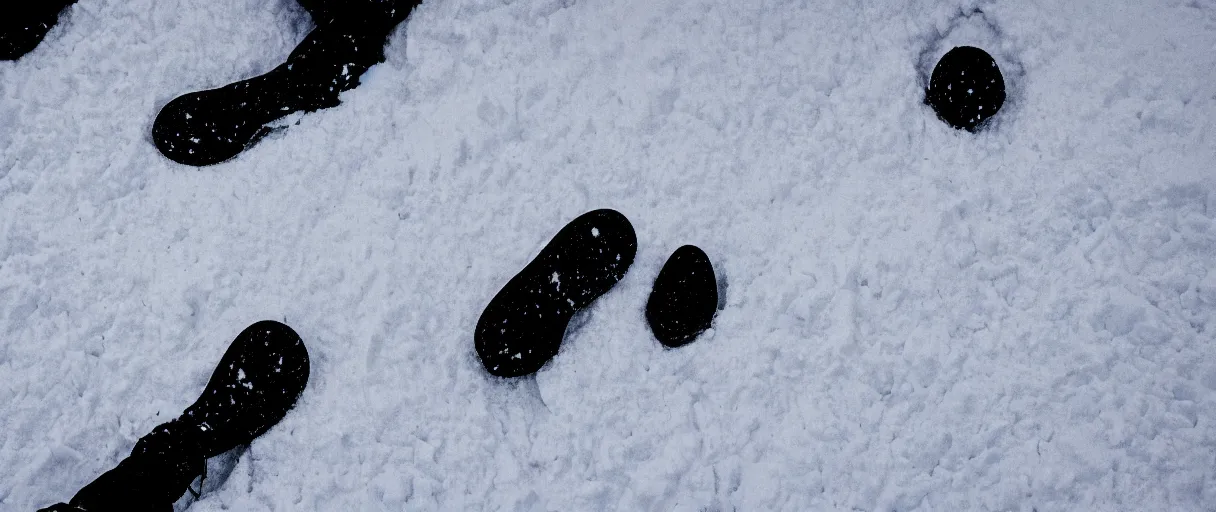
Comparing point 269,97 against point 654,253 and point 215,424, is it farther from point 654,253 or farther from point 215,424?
point 654,253

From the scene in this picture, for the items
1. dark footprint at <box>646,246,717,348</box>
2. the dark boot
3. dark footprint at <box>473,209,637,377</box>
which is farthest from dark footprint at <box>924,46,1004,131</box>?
the dark boot

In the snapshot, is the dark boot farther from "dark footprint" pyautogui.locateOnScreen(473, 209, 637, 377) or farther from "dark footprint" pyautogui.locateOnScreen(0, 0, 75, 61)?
"dark footprint" pyautogui.locateOnScreen(0, 0, 75, 61)

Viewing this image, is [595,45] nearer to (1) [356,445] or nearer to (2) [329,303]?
(2) [329,303]

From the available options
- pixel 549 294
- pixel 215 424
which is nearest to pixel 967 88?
pixel 549 294

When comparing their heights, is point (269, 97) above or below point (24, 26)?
below

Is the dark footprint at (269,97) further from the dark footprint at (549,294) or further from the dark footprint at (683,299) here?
the dark footprint at (683,299)

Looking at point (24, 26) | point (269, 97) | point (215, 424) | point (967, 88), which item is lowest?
point (215, 424)
